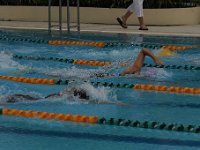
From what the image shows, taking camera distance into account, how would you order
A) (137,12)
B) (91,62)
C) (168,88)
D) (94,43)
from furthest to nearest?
(137,12), (94,43), (91,62), (168,88)

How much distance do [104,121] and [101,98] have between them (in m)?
1.41

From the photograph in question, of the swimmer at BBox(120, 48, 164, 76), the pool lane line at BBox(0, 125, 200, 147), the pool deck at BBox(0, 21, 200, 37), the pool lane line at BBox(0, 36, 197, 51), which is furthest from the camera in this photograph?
the pool deck at BBox(0, 21, 200, 37)

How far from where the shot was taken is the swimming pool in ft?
16.7

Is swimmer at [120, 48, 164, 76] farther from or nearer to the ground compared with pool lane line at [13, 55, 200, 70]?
farther from the ground

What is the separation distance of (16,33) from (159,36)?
3369 millimetres

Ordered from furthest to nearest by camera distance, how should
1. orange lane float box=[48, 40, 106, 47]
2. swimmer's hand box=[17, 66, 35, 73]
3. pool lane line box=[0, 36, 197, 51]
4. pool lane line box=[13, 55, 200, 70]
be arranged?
orange lane float box=[48, 40, 106, 47], pool lane line box=[0, 36, 197, 51], swimmer's hand box=[17, 66, 35, 73], pool lane line box=[13, 55, 200, 70]

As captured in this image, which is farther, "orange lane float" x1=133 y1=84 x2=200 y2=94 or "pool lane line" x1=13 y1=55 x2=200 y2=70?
"pool lane line" x1=13 y1=55 x2=200 y2=70

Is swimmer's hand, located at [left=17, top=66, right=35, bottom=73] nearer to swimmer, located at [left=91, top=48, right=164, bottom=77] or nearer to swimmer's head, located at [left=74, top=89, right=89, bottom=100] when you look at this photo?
swimmer, located at [left=91, top=48, right=164, bottom=77]

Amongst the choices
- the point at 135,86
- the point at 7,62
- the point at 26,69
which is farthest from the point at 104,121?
the point at 7,62

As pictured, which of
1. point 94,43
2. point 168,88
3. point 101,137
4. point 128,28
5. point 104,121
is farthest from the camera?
point 128,28

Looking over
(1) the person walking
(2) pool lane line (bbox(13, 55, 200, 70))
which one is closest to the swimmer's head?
(2) pool lane line (bbox(13, 55, 200, 70))

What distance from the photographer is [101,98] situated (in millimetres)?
6734

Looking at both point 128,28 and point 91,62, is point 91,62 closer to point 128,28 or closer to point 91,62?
point 91,62

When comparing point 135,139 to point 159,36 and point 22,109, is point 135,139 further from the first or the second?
point 159,36
